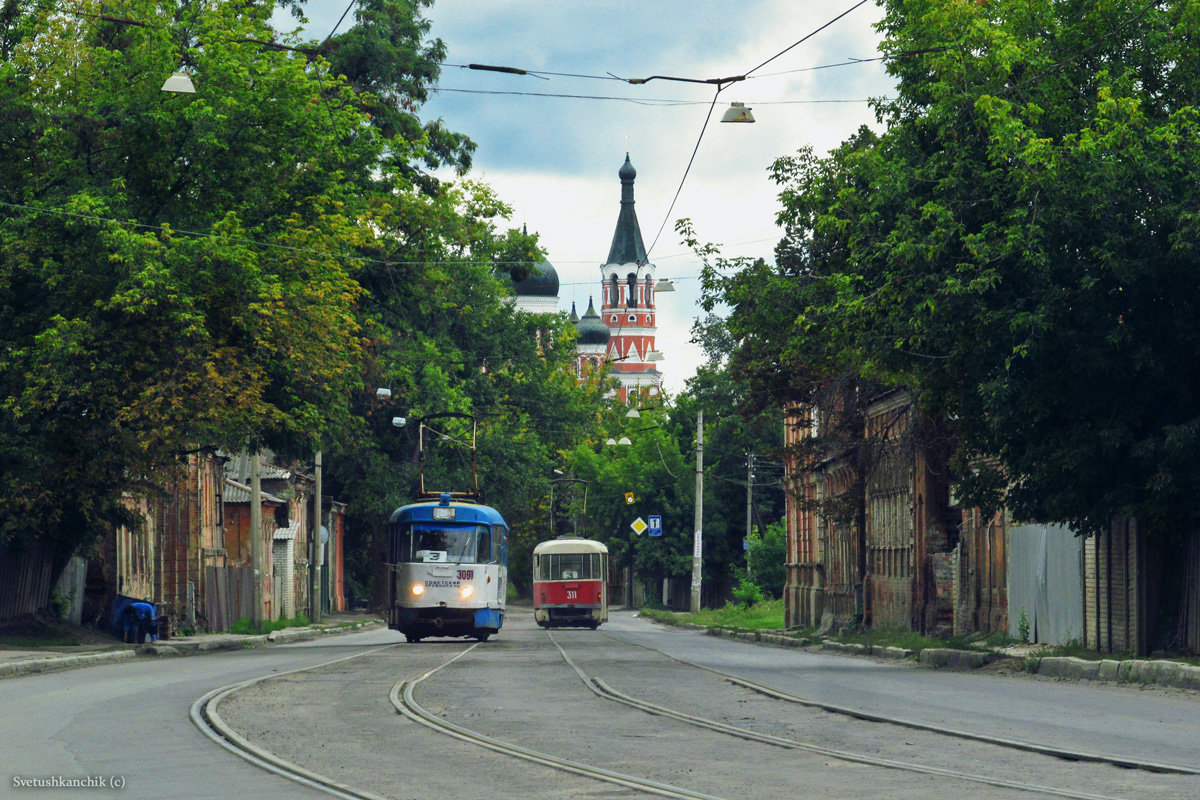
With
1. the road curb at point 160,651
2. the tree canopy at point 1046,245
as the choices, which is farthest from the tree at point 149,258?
the tree canopy at point 1046,245

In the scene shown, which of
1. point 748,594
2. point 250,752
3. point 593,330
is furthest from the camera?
point 593,330

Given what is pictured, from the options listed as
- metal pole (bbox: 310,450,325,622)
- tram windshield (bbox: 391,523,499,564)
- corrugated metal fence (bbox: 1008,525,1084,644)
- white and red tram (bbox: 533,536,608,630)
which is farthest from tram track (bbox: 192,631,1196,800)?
white and red tram (bbox: 533,536,608,630)

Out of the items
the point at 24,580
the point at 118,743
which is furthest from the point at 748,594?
the point at 118,743

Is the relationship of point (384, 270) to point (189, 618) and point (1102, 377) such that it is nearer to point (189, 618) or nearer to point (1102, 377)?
point (189, 618)

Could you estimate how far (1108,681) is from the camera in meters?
19.7

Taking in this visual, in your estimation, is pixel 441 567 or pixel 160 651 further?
pixel 441 567

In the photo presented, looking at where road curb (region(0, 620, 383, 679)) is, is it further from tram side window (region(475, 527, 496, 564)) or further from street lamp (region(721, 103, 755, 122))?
street lamp (region(721, 103, 755, 122))

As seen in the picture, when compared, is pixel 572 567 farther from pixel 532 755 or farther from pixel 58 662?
pixel 532 755

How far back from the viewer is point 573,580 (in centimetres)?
5347

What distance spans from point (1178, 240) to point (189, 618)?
2830 centimetres

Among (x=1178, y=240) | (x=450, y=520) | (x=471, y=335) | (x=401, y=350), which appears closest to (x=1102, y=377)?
(x=1178, y=240)

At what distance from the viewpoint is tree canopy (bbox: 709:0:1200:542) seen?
20.1 meters

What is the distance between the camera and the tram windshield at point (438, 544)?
34.3m

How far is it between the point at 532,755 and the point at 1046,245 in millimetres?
12150
